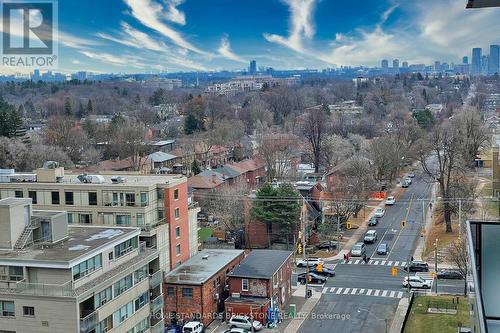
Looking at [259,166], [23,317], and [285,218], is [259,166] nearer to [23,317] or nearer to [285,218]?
[285,218]

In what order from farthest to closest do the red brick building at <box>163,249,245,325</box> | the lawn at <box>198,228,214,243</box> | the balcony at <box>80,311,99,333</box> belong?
the lawn at <box>198,228,214,243</box>
the red brick building at <box>163,249,245,325</box>
the balcony at <box>80,311,99,333</box>

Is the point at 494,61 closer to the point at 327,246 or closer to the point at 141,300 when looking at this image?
the point at 327,246

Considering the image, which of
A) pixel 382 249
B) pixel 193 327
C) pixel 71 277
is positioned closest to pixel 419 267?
pixel 382 249

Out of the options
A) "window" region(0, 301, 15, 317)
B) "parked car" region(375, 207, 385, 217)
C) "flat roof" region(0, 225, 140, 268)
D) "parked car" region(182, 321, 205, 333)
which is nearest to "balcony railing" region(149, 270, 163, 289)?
"flat roof" region(0, 225, 140, 268)

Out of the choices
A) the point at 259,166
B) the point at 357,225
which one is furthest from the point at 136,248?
the point at 259,166

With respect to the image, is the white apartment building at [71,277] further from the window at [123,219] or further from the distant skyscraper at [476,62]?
the distant skyscraper at [476,62]

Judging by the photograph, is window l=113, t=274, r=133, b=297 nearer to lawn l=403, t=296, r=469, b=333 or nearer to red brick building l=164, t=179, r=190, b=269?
red brick building l=164, t=179, r=190, b=269
